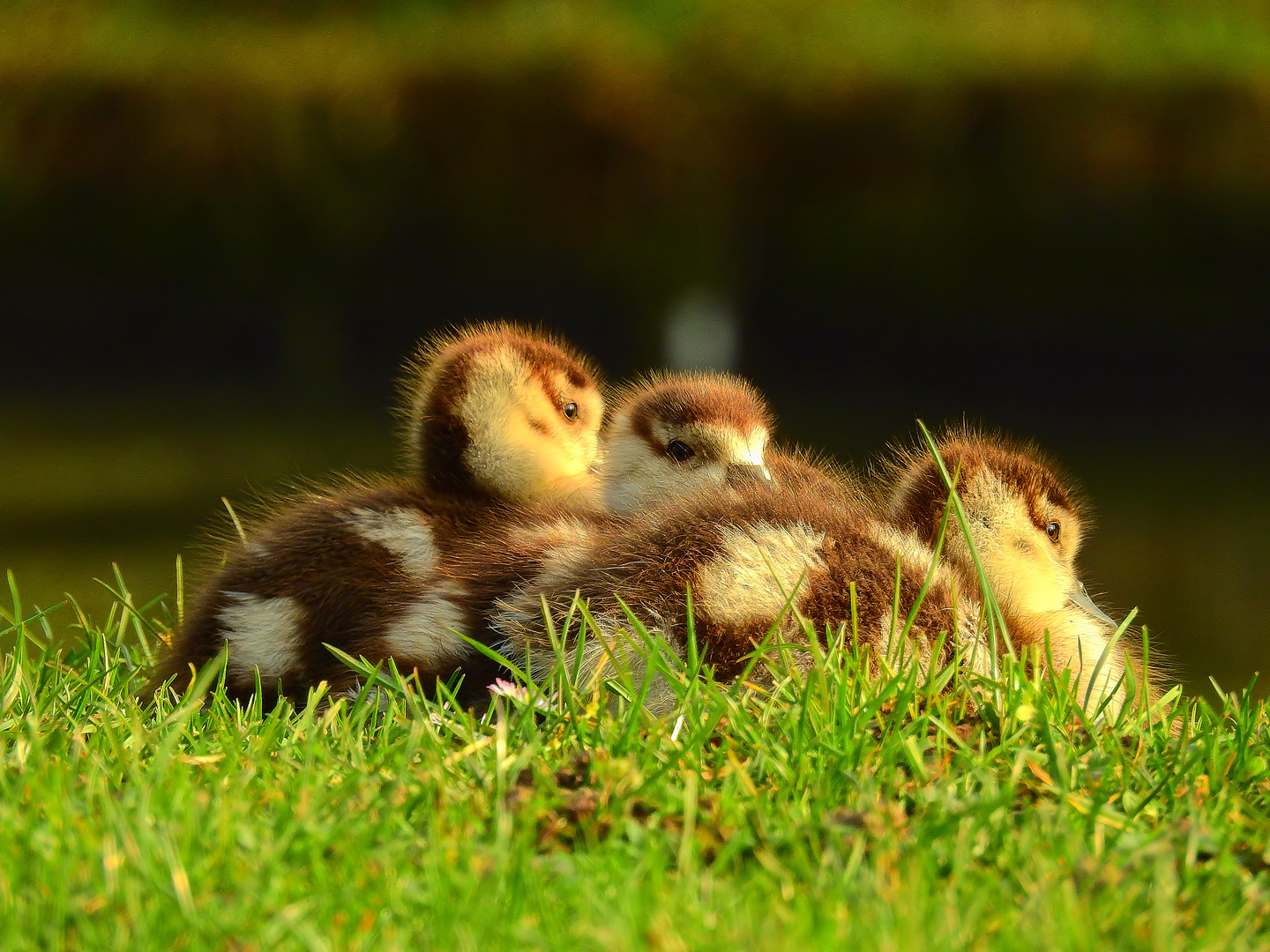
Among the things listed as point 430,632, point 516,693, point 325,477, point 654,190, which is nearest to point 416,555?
point 430,632

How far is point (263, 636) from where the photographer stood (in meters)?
1.51

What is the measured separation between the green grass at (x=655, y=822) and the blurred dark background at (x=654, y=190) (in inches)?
193

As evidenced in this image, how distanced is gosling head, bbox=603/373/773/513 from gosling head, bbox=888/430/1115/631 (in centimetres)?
19

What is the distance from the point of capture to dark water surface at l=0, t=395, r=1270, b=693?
251cm

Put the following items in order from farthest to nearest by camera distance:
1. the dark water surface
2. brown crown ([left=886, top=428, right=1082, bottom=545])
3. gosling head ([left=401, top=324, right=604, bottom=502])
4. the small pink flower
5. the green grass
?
the dark water surface < gosling head ([left=401, top=324, right=604, bottom=502]) < brown crown ([left=886, top=428, right=1082, bottom=545]) < the small pink flower < the green grass

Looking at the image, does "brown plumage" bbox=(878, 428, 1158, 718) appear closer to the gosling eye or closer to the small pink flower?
the gosling eye

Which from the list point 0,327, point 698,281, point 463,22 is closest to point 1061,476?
point 698,281

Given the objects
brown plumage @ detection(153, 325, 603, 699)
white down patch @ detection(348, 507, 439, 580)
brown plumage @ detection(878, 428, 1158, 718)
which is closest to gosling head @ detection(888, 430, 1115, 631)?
brown plumage @ detection(878, 428, 1158, 718)

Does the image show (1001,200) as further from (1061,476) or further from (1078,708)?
(1078,708)

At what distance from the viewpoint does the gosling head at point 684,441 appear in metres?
1.69

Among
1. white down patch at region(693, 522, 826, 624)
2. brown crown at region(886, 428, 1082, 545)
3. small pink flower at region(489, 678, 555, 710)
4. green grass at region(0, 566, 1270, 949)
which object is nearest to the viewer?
green grass at region(0, 566, 1270, 949)

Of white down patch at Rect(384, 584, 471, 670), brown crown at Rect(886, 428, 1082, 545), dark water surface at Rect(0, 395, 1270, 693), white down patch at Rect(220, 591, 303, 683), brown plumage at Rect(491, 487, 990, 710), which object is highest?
brown crown at Rect(886, 428, 1082, 545)

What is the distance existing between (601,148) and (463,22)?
4.26 feet

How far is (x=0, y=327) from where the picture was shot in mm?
7090
